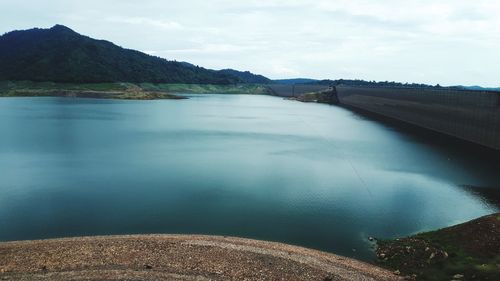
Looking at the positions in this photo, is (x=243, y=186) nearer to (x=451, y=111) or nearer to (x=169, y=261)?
(x=169, y=261)

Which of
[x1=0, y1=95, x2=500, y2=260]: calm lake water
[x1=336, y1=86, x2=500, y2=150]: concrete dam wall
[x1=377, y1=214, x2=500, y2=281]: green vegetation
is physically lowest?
[x1=0, y1=95, x2=500, y2=260]: calm lake water

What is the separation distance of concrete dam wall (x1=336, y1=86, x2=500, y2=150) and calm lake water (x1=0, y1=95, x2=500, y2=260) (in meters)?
4.27

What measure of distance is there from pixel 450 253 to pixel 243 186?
22573 mm

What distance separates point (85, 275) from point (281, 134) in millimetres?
73786

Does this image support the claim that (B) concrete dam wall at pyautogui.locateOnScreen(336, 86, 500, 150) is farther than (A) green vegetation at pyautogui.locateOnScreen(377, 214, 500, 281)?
Yes

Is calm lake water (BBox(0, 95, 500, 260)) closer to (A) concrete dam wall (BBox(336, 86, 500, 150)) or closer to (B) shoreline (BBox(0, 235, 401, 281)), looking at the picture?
(B) shoreline (BBox(0, 235, 401, 281))

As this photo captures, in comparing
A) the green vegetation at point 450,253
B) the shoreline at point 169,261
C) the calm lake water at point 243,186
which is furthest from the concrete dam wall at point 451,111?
the shoreline at point 169,261

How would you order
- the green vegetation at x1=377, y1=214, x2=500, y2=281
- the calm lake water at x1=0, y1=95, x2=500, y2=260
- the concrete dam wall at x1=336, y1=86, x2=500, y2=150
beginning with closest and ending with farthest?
the green vegetation at x1=377, y1=214, x2=500, y2=281 < the calm lake water at x1=0, y1=95, x2=500, y2=260 < the concrete dam wall at x1=336, y1=86, x2=500, y2=150

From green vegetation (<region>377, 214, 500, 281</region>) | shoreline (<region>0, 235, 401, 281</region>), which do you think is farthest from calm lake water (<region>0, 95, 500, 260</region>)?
shoreline (<region>0, 235, 401, 281</region>)

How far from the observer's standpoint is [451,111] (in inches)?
3450

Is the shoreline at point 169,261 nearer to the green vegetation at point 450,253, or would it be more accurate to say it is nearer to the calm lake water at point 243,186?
the green vegetation at point 450,253

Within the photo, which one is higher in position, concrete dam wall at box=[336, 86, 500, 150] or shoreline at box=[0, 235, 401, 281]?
concrete dam wall at box=[336, 86, 500, 150]

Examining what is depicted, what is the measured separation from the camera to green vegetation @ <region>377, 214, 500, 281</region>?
2248 centimetres

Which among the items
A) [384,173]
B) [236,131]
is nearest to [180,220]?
[384,173]
